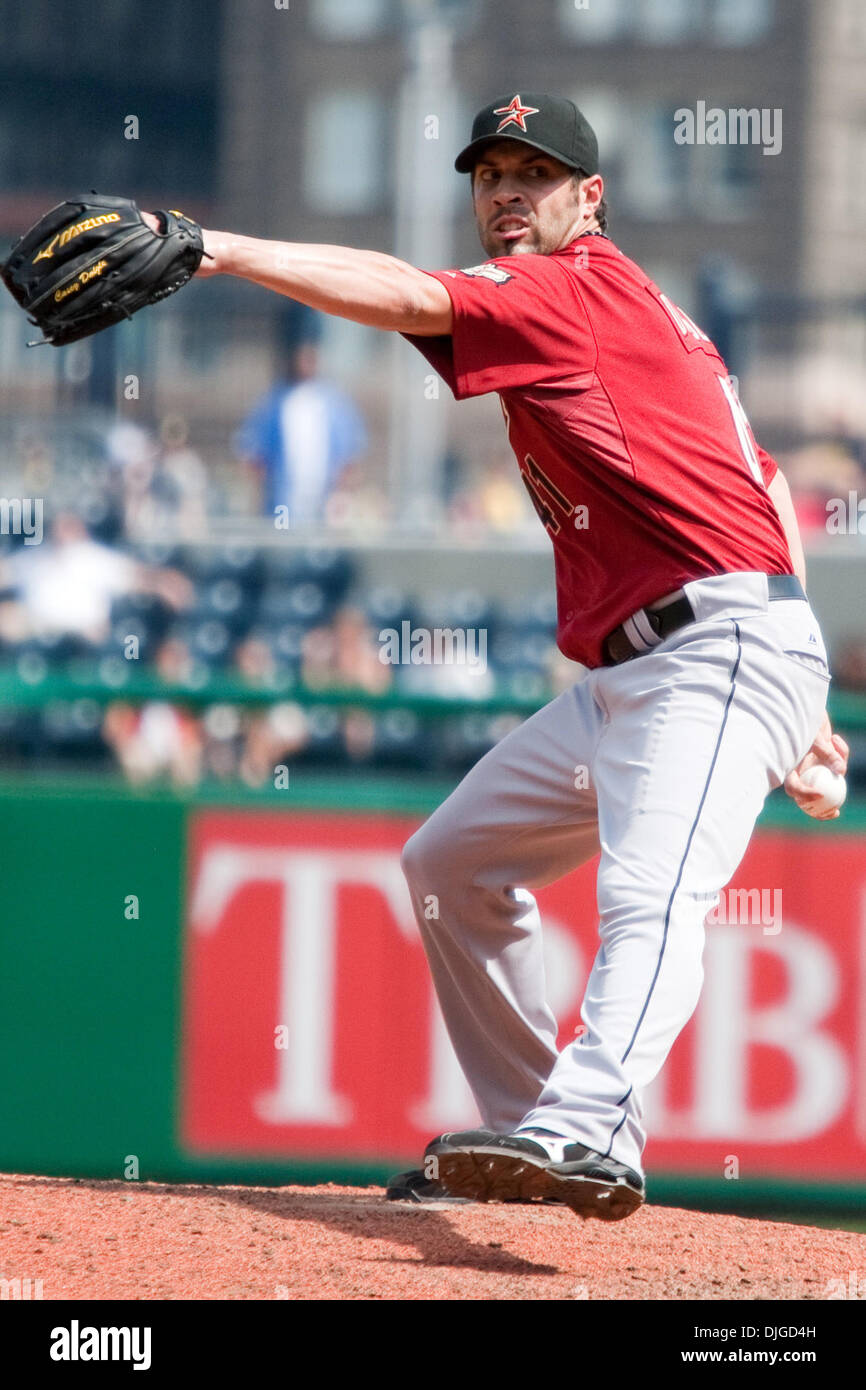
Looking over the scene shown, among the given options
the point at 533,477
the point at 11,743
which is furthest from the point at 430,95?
the point at 533,477

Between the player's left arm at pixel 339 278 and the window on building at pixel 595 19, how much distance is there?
35.6 m

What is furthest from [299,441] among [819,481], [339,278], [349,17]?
[349,17]

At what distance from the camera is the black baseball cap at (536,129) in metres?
3.24

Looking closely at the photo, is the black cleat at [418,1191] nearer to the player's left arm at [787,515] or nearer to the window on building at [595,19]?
the player's left arm at [787,515]

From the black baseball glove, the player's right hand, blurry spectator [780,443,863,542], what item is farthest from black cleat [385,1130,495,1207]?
blurry spectator [780,443,863,542]

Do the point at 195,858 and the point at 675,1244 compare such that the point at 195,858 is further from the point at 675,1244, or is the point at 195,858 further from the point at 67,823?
the point at 675,1244

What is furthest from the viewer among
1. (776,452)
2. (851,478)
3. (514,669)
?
(776,452)

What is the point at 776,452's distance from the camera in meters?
11.5

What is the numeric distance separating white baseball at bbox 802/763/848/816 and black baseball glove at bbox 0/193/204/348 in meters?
1.55

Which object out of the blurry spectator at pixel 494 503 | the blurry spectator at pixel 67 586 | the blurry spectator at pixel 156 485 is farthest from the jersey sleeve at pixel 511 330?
the blurry spectator at pixel 494 503

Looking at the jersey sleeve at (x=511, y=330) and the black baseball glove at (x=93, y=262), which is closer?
the black baseball glove at (x=93, y=262)

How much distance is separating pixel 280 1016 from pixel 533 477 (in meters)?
1.83

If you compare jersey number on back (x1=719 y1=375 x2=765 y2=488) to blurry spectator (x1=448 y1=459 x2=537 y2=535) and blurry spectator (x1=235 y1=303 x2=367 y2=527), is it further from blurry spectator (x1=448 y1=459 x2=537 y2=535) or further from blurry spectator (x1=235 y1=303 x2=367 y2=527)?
blurry spectator (x1=448 y1=459 x2=537 y2=535)

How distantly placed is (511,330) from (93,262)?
27.7 inches
